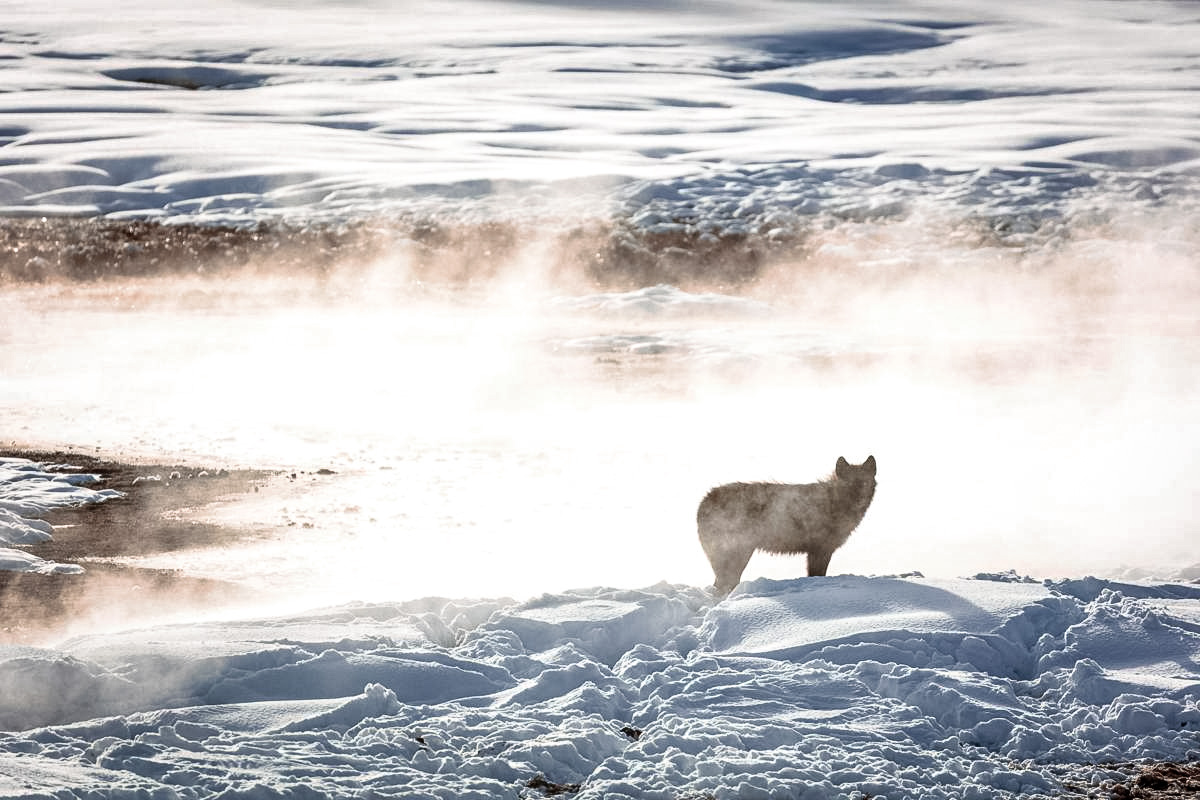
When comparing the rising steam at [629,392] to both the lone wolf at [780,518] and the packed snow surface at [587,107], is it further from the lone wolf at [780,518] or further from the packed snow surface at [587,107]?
the packed snow surface at [587,107]

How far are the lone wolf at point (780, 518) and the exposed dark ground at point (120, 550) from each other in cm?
290

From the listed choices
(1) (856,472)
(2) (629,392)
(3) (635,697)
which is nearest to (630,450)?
(2) (629,392)

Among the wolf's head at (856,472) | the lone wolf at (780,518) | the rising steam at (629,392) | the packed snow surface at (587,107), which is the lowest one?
the rising steam at (629,392)

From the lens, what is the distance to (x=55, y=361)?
52.7 feet

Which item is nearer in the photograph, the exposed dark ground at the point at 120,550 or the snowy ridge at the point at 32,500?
the exposed dark ground at the point at 120,550

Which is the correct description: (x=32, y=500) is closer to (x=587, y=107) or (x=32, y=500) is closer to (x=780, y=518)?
(x=780, y=518)

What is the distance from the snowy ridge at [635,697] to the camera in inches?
208

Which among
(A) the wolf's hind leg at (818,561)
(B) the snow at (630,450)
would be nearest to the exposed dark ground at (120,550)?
(B) the snow at (630,450)

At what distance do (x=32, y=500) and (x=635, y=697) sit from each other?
19.5 ft

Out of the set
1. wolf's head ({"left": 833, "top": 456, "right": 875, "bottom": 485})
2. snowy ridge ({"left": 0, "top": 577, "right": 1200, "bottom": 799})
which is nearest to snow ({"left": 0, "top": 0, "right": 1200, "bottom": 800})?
snowy ridge ({"left": 0, "top": 577, "right": 1200, "bottom": 799})

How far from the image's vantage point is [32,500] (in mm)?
10109

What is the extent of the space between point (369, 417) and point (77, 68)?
43946mm

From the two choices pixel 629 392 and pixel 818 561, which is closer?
pixel 818 561

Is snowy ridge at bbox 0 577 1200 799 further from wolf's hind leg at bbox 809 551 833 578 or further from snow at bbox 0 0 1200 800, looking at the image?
wolf's hind leg at bbox 809 551 833 578
